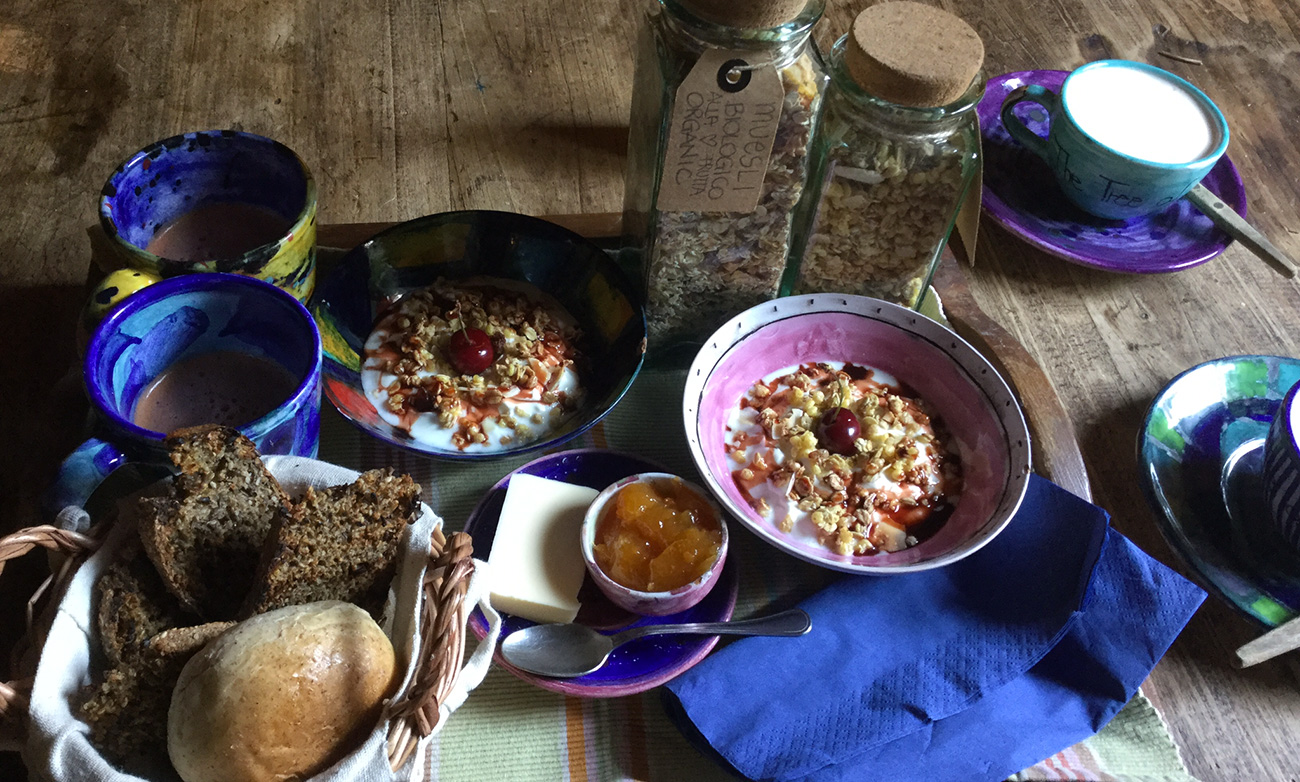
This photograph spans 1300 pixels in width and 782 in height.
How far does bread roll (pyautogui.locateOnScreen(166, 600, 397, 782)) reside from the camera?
0.51 metres

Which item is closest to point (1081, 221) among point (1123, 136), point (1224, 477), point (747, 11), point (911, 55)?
point (1123, 136)

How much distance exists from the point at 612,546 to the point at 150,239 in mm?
500

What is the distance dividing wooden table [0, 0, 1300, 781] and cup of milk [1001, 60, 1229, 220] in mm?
101

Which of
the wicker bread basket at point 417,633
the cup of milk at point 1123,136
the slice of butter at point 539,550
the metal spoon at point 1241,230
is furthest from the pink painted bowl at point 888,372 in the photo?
the metal spoon at point 1241,230

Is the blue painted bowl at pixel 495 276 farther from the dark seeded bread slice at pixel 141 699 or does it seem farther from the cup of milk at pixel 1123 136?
the cup of milk at pixel 1123 136

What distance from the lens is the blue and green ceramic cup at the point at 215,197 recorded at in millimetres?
727

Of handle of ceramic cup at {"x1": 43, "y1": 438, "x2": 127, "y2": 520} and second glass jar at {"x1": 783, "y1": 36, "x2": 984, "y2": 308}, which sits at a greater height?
second glass jar at {"x1": 783, "y1": 36, "x2": 984, "y2": 308}

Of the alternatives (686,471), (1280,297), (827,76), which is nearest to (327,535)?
(686,471)

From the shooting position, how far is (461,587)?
1.90 ft

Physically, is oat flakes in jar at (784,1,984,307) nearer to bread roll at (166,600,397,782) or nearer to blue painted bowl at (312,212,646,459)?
blue painted bowl at (312,212,646,459)

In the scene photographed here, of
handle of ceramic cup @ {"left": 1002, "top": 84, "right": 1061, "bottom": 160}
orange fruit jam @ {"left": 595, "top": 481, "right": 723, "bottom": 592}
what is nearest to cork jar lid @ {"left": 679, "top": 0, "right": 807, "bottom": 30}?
orange fruit jam @ {"left": 595, "top": 481, "right": 723, "bottom": 592}

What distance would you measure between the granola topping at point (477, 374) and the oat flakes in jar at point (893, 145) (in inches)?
9.9

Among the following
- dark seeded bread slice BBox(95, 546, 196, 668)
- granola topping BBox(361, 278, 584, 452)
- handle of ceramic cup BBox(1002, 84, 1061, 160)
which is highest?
handle of ceramic cup BBox(1002, 84, 1061, 160)

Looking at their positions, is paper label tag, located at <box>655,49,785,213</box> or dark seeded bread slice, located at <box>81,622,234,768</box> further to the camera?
paper label tag, located at <box>655,49,785,213</box>
